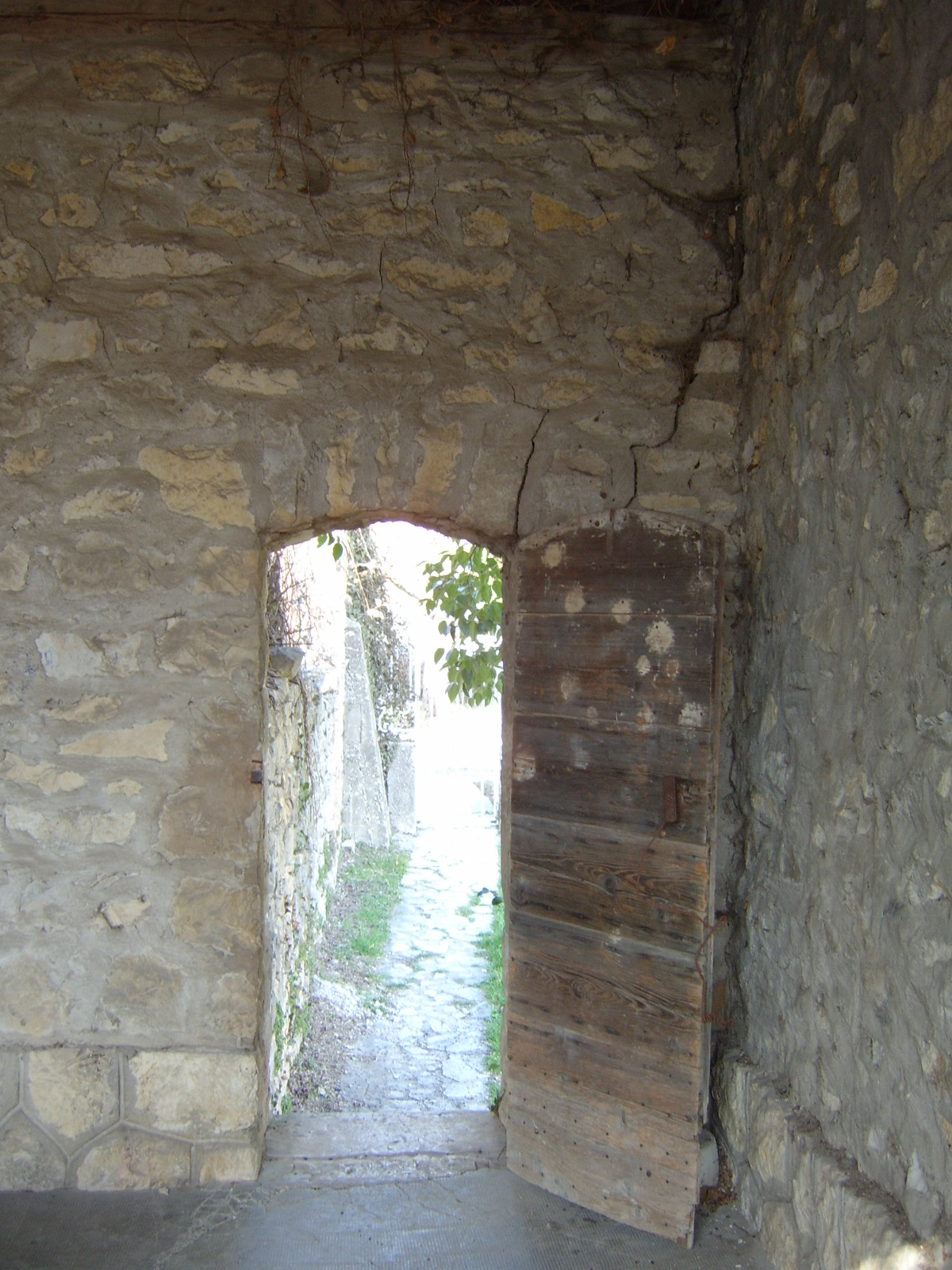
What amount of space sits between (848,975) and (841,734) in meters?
0.53

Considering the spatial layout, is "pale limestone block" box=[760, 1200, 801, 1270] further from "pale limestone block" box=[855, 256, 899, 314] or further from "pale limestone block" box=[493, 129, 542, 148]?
"pale limestone block" box=[493, 129, 542, 148]

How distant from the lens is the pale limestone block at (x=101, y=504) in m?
2.52

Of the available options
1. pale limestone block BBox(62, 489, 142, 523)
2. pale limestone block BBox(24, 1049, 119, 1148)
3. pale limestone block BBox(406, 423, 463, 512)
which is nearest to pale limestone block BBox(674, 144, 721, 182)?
pale limestone block BBox(406, 423, 463, 512)

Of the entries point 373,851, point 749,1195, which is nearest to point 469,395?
point 749,1195

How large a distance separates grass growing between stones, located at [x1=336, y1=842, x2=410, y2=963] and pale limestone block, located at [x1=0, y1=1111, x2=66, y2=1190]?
308 cm

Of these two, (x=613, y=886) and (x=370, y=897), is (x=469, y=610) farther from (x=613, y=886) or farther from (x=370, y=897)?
(x=370, y=897)

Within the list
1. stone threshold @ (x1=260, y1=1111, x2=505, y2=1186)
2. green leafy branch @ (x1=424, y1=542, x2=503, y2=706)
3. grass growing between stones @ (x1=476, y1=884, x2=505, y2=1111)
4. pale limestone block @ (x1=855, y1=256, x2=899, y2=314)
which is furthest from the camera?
green leafy branch @ (x1=424, y1=542, x2=503, y2=706)

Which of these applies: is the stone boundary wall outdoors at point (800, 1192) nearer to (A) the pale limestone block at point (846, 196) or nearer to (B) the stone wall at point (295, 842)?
→ (B) the stone wall at point (295, 842)

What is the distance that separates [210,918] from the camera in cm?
254

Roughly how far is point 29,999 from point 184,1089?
50 centimetres

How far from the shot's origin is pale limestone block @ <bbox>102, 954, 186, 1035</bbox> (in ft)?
8.32

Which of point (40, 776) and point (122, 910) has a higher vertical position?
point (40, 776)

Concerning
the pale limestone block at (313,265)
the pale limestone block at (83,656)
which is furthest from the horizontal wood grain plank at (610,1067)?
the pale limestone block at (313,265)

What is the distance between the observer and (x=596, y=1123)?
7.94 ft
